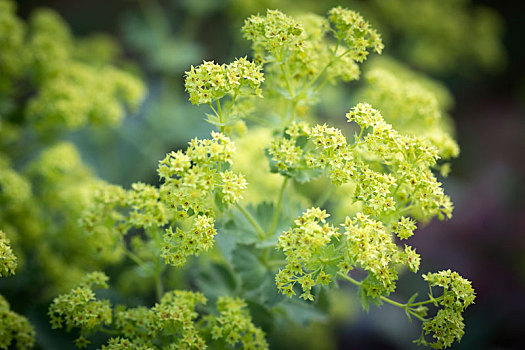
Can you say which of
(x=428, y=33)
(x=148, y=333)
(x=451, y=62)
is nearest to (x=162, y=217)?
(x=148, y=333)

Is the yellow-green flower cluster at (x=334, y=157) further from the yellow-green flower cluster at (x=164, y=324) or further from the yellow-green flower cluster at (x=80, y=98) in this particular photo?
the yellow-green flower cluster at (x=80, y=98)

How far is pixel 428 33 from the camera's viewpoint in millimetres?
3473

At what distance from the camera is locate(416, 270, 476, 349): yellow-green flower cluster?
1.27 m

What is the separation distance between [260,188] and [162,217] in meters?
0.90

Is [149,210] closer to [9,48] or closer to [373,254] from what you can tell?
[373,254]

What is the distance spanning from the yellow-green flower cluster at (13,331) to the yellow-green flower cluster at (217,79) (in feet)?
3.06

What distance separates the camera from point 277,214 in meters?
1.61

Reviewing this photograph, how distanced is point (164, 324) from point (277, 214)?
0.54 metres

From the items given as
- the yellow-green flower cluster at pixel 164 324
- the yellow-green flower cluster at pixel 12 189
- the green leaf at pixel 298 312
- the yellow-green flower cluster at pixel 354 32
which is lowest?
the yellow-green flower cluster at pixel 164 324

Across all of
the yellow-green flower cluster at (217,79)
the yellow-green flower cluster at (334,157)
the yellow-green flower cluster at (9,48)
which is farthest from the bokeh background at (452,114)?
the yellow-green flower cluster at (334,157)

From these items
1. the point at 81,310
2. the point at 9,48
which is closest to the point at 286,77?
the point at 81,310

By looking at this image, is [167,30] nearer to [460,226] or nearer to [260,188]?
[260,188]

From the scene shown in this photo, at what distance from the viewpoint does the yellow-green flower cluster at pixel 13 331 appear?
1.39m

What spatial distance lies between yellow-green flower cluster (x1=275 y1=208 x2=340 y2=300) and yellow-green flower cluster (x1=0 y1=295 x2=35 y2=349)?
0.89 m
